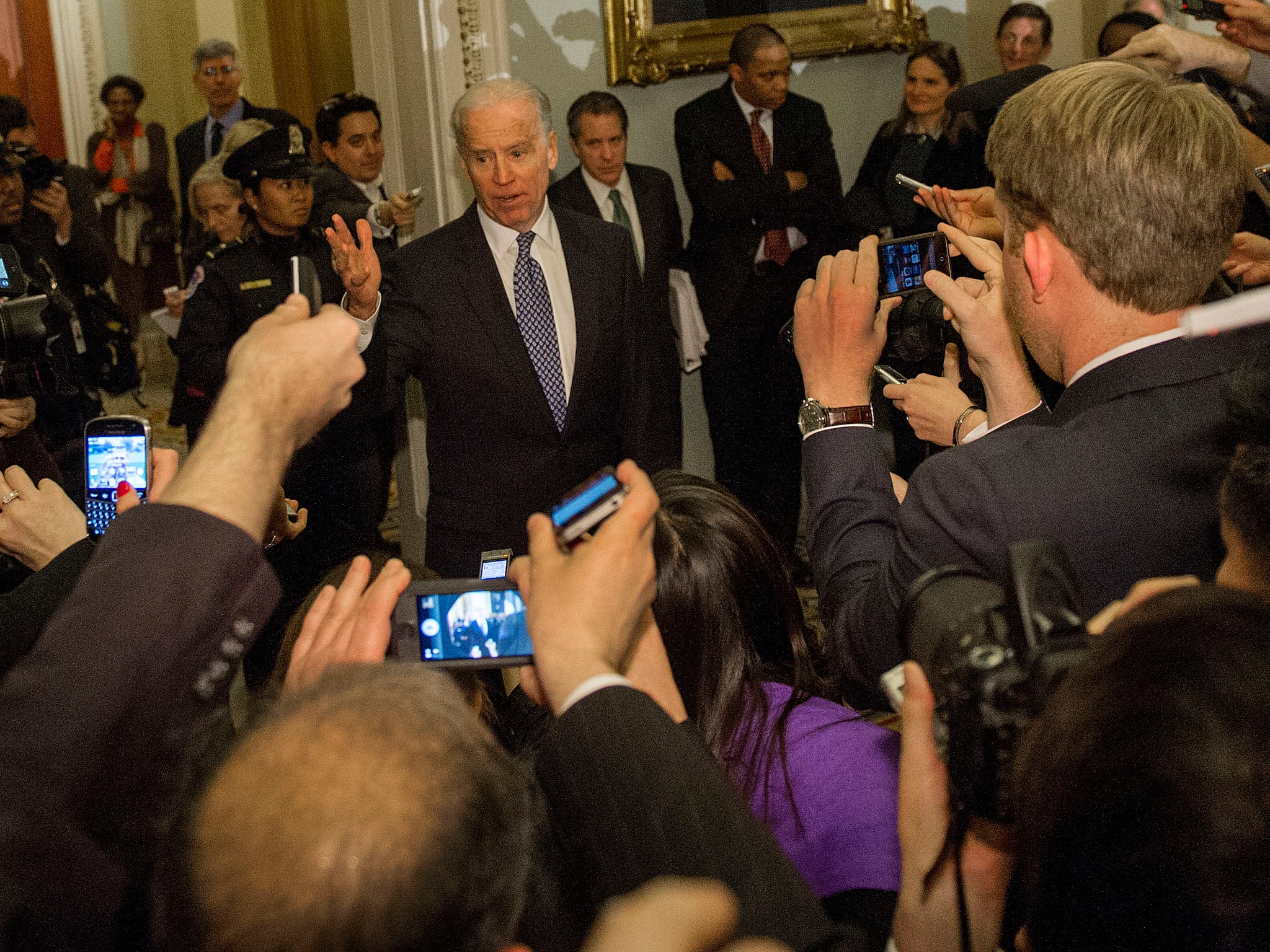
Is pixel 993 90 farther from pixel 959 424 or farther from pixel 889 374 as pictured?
pixel 959 424

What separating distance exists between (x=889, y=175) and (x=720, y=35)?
1.03 m

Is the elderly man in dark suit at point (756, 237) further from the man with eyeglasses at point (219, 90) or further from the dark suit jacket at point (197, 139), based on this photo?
the man with eyeglasses at point (219, 90)

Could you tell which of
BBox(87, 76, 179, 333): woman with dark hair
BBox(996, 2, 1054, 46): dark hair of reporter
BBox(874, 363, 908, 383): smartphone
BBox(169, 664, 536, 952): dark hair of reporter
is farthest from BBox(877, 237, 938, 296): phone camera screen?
BBox(87, 76, 179, 333): woman with dark hair

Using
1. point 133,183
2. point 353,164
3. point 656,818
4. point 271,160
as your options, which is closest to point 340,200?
point 353,164

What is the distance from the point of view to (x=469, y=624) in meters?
1.18

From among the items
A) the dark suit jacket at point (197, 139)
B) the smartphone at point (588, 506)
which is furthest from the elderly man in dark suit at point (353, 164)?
the smartphone at point (588, 506)

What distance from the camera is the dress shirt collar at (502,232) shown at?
2867mm

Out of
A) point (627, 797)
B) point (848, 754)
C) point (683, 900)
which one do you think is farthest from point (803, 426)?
point (683, 900)

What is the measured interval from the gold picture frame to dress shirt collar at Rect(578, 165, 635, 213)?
0.61 metres

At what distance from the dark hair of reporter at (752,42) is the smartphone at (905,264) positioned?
8.49 ft

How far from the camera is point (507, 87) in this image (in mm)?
2838

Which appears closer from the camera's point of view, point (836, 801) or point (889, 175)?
point (836, 801)

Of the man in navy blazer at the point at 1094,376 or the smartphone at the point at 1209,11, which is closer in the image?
the man in navy blazer at the point at 1094,376

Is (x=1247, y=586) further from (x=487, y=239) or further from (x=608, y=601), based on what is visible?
(x=487, y=239)
